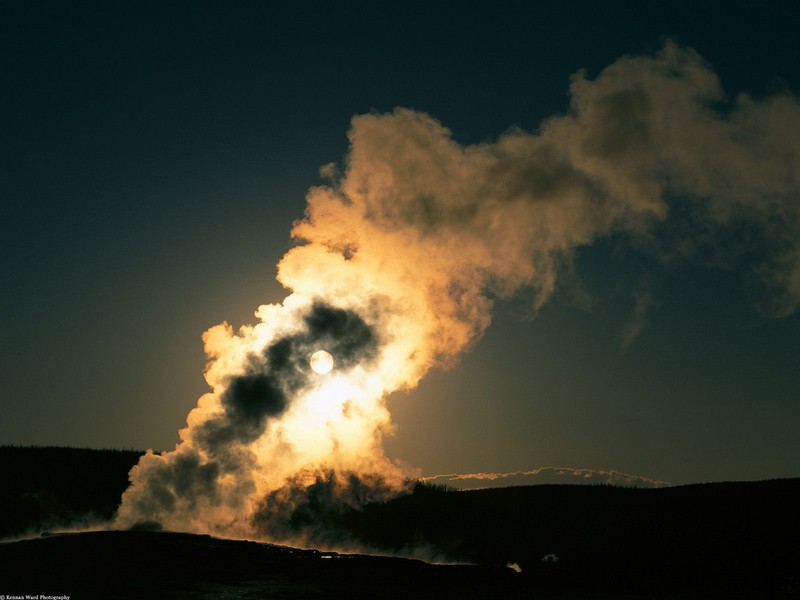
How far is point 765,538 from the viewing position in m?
59.0

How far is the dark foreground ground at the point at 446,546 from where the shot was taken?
3475 centimetres

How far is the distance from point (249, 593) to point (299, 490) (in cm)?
3662

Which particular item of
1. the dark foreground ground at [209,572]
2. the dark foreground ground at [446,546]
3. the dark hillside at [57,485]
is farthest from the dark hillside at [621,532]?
the dark hillside at [57,485]

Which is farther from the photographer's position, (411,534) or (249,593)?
(411,534)

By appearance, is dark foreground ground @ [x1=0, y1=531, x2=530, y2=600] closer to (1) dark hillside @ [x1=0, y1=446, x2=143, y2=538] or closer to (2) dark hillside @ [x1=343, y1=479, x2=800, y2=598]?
(2) dark hillside @ [x1=343, y1=479, x2=800, y2=598]

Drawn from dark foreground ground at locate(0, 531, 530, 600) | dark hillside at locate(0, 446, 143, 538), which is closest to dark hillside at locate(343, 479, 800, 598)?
dark foreground ground at locate(0, 531, 530, 600)

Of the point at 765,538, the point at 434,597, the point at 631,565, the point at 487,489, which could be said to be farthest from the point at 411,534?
the point at 434,597

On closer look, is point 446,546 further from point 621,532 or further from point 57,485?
point 57,485

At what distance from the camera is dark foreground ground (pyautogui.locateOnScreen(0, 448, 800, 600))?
34.8 m

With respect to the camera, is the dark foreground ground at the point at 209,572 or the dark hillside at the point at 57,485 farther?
the dark hillside at the point at 57,485

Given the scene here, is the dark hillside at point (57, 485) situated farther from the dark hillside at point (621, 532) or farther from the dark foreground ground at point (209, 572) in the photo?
the dark foreground ground at point (209, 572)

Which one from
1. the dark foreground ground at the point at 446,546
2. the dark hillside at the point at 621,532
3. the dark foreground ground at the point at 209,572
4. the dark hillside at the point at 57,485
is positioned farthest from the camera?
the dark hillside at the point at 57,485

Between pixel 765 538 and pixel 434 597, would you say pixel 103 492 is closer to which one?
pixel 434 597

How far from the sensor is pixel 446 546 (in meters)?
78.8
